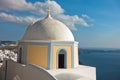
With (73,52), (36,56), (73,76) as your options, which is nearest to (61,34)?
(73,52)

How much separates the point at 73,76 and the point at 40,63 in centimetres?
194

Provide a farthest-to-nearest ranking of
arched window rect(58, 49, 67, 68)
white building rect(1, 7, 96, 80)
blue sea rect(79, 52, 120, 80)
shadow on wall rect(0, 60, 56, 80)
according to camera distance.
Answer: blue sea rect(79, 52, 120, 80), arched window rect(58, 49, 67, 68), white building rect(1, 7, 96, 80), shadow on wall rect(0, 60, 56, 80)

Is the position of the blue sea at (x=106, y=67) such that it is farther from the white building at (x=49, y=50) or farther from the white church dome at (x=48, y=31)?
the white church dome at (x=48, y=31)

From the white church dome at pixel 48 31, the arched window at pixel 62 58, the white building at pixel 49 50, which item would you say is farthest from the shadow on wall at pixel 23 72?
the arched window at pixel 62 58

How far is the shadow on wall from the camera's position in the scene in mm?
6791

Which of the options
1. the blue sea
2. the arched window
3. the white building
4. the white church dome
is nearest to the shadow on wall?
the white building

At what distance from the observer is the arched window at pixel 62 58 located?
869 cm

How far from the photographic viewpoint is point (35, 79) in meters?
7.20

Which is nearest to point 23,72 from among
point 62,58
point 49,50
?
point 49,50

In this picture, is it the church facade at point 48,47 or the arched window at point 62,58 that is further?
the arched window at point 62,58

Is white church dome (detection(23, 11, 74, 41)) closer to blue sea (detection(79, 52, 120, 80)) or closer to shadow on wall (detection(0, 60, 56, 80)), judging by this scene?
shadow on wall (detection(0, 60, 56, 80))

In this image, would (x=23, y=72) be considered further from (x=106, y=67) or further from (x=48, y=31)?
(x=106, y=67)

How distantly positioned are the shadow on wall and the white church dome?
159 centimetres

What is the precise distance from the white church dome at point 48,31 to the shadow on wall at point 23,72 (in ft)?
5.21
